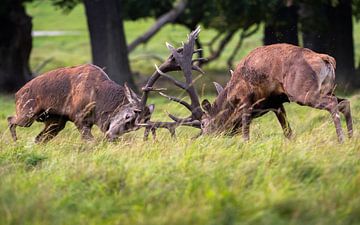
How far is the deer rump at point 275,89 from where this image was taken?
10.2m

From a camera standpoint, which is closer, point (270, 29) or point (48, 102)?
point (48, 102)

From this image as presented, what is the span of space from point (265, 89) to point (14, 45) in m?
13.1

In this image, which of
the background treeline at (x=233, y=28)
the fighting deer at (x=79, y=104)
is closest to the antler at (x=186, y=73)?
the fighting deer at (x=79, y=104)

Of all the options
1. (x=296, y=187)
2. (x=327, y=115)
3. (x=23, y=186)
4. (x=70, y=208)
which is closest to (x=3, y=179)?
(x=23, y=186)

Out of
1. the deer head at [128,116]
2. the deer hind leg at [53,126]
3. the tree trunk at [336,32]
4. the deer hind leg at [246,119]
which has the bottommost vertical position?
the tree trunk at [336,32]

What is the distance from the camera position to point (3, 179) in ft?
26.3

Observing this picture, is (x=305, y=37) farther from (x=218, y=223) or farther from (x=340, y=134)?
(x=218, y=223)

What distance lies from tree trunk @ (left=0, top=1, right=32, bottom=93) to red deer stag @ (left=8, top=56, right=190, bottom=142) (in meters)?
10.7

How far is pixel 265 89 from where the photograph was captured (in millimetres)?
10992

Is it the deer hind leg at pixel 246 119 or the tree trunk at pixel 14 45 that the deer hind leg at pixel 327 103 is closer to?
the deer hind leg at pixel 246 119

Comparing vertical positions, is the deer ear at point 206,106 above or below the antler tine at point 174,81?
below

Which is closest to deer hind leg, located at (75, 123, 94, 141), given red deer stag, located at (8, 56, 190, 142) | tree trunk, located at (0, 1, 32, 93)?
red deer stag, located at (8, 56, 190, 142)

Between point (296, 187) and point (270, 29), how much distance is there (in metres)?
14.8

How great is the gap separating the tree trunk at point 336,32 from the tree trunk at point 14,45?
6987 millimetres
